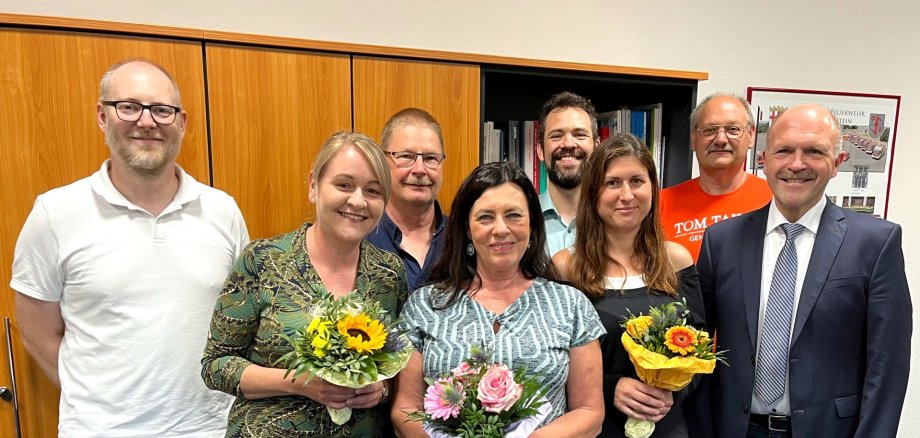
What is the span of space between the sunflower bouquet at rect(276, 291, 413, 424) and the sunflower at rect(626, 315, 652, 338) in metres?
0.67

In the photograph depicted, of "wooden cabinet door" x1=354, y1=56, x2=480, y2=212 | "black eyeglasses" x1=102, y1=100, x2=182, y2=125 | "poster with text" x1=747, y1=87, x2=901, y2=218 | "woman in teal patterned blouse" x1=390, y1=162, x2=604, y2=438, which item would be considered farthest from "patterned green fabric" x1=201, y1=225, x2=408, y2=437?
"poster with text" x1=747, y1=87, x2=901, y2=218

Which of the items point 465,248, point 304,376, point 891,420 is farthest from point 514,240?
point 891,420

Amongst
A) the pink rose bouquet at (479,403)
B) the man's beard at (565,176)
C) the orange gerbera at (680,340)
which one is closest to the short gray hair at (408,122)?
the man's beard at (565,176)

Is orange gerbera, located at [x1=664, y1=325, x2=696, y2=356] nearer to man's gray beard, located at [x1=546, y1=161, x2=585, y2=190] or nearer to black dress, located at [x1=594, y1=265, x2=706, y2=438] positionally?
black dress, located at [x1=594, y1=265, x2=706, y2=438]

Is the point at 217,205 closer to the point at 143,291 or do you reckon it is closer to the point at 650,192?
the point at 143,291

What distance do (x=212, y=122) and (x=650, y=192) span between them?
1.52 metres

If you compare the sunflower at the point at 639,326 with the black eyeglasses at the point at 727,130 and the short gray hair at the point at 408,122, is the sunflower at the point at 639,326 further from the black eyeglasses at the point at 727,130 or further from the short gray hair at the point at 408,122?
the black eyeglasses at the point at 727,130

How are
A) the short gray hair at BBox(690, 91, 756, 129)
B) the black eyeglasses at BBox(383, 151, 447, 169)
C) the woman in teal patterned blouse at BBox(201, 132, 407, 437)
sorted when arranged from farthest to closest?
1. the short gray hair at BBox(690, 91, 756, 129)
2. the black eyeglasses at BBox(383, 151, 447, 169)
3. the woman in teal patterned blouse at BBox(201, 132, 407, 437)

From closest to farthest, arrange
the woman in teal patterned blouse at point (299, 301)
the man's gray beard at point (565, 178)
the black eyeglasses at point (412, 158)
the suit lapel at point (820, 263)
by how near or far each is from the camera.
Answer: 1. the woman in teal patterned blouse at point (299, 301)
2. the suit lapel at point (820, 263)
3. the black eyeglasses at point (412, 158)
4. the man's gray beard at point (565, 178)

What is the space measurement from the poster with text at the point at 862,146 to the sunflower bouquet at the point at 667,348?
6.63 ft

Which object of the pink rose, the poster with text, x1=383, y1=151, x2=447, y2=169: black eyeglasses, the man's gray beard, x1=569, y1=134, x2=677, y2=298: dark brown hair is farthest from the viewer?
the poster with text

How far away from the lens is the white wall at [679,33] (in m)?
2.27

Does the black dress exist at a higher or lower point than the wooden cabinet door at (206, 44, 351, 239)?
lower

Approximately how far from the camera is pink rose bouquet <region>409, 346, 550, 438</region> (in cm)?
115
